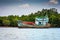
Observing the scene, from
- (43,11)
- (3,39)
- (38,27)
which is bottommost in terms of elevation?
(3,39)

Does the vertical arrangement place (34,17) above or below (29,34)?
above

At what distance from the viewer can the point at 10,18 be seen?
367 cm

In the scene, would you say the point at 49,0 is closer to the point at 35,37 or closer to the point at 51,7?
the point at 51,7

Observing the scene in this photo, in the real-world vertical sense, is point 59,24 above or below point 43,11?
below

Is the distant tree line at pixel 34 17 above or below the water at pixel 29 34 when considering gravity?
above

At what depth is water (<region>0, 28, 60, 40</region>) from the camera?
3.56 metres

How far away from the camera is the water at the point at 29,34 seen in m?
3.56

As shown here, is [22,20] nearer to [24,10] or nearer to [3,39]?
[24,10]

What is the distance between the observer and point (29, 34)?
3.60m

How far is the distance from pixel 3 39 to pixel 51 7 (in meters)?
1.22

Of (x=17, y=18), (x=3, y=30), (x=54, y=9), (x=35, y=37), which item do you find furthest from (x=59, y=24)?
(x=3, y=30)

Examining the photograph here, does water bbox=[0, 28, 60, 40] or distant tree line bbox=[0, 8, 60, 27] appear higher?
distant tree line bbox=[0, 8, 60, 27]

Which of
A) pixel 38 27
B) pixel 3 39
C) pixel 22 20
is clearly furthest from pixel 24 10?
pixel 3 39

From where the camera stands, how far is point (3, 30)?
365cm
